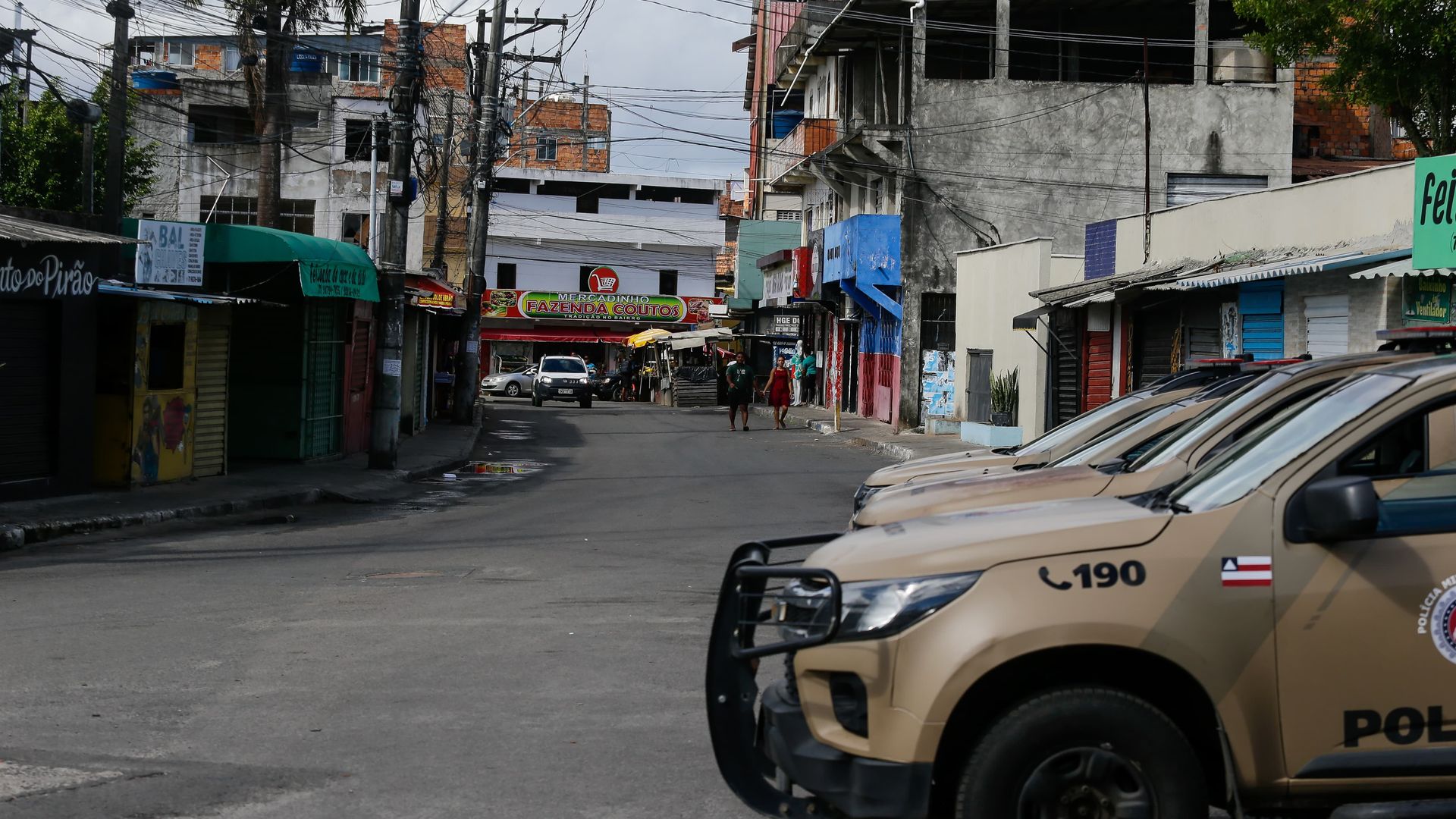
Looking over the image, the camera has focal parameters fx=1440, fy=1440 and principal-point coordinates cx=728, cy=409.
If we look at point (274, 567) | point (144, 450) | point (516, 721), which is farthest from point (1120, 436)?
point (144, 450)

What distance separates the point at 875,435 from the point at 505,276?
44000 millimetres

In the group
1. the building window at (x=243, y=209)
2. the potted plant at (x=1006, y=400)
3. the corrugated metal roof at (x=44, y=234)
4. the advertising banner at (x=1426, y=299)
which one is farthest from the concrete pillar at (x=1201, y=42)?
the building window at (x=243, y=209)

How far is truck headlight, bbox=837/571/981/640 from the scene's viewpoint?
4.15m

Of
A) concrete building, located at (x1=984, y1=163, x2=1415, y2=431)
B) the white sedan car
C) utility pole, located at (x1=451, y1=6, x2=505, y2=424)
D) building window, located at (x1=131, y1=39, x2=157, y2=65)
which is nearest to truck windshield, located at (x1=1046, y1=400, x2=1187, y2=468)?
concrete building, located at (x1=984, y1=163, x2=1415, y2=431)

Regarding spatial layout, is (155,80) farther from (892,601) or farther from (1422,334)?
(892,601)

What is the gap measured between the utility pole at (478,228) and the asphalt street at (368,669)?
18495mm

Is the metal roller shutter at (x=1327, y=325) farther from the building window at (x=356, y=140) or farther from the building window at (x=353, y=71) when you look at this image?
the building window at (x=353, y=71)

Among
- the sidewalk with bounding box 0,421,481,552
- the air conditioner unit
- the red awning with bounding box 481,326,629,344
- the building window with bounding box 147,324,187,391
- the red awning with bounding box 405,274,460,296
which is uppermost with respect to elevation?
the air conditioner unit

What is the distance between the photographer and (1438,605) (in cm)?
418

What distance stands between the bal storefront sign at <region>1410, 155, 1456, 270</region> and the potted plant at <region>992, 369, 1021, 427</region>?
1351 cm

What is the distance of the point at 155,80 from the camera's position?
5003 cm

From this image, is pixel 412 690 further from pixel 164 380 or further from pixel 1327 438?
pixel 164 380

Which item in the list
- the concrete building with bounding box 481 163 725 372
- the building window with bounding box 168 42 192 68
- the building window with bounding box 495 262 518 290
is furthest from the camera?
the building window with bounding box 495 262 518 290

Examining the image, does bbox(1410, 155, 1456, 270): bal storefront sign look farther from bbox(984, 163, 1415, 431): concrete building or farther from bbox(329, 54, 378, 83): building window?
bbox(329, 54, 378, 83): building window
